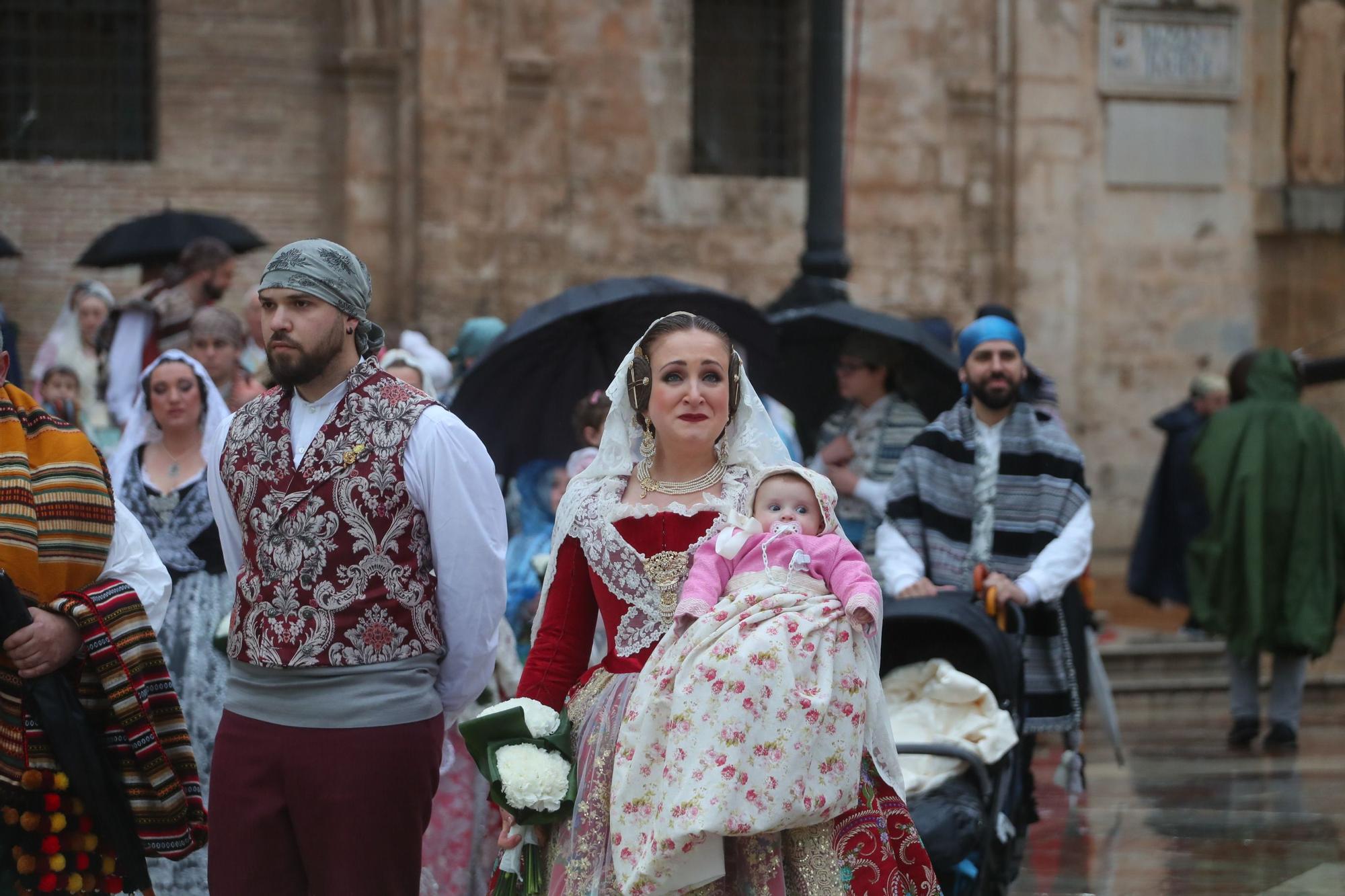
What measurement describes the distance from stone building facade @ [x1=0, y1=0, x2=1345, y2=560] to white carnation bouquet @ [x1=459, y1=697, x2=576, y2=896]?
450 inches

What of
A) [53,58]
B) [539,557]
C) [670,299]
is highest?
[53,58]

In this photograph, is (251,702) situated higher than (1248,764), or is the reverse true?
(251,702)

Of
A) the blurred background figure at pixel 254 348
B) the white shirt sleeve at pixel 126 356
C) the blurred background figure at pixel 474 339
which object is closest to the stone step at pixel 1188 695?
the blurred background figure at pixel 474 339

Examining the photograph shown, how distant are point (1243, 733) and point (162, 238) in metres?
7.01

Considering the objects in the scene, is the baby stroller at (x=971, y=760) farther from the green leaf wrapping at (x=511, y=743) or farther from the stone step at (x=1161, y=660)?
the stone step at (x=1161, y=660)

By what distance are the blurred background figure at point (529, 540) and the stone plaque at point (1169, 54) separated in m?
→ 11.0

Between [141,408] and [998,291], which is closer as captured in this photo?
[141,408]

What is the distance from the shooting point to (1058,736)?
10.7 meters

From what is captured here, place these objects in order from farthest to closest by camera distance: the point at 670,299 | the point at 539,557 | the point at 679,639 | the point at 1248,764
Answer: the point at 1248,764
the point at 670,299
the point at 539,557
the point at 679,639

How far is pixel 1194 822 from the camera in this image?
8.33 meters

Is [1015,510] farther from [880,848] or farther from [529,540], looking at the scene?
[880,848]

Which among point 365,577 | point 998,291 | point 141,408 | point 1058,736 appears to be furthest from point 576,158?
point 365,577

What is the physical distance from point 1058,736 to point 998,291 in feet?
23.6

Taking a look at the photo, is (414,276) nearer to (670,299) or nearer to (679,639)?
(670,299)
